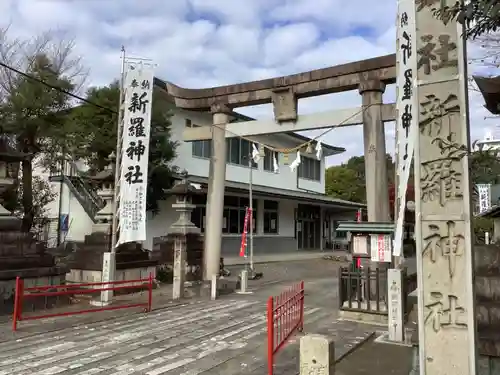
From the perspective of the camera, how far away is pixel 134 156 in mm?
11773

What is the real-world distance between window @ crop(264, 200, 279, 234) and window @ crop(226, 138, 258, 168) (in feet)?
10.3

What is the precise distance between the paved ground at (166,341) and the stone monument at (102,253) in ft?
10.0

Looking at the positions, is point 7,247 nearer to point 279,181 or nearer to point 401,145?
point 401,145

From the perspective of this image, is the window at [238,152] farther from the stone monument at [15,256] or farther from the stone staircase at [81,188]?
the stone monument at [15,256]

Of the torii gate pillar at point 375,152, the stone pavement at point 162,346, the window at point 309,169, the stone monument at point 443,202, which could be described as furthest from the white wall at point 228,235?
the stone monument at point 443,202

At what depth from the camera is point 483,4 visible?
2834 millimetres

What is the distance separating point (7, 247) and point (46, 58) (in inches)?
442

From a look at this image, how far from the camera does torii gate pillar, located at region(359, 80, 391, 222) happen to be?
1120cm

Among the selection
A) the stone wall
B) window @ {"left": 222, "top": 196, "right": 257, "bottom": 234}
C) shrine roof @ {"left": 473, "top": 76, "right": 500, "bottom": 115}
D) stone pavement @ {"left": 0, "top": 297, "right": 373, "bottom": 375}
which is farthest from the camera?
window @ {"left": 222, "top": 196, "right": 257, "bottom": 234}

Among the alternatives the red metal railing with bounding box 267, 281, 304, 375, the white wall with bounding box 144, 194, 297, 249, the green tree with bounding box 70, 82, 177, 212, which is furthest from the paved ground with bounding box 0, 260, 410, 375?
the white wall with bounding box 144, 194, 297, 249

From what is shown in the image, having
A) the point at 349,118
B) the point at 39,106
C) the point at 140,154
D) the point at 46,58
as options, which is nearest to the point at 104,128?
the point at 39,106

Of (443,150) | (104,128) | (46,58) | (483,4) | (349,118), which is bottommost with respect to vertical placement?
(443,150)

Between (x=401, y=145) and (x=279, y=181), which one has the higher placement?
(x=279, y=181)

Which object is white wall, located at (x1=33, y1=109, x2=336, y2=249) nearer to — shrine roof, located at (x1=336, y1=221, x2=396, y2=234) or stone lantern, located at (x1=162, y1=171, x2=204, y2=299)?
stone lantern, located at (x1=162, y1=171, x2=204, y2=299)
